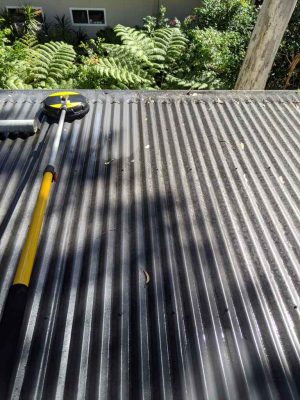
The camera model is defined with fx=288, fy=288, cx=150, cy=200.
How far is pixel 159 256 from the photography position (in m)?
1.88

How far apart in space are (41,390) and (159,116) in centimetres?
254

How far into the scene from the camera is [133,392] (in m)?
1.34

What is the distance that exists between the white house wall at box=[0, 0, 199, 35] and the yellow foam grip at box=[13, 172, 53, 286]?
10716mm

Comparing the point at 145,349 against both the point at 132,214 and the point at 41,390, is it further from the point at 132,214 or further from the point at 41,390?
the point at 132,214

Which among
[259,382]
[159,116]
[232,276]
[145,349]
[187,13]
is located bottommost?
[259,382]

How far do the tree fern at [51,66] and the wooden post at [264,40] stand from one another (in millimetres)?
3768

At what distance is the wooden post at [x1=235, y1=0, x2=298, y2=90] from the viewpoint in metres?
4.38

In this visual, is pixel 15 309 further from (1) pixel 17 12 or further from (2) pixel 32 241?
(1) pixel 17 12

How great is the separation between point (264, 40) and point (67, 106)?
367 centimetres

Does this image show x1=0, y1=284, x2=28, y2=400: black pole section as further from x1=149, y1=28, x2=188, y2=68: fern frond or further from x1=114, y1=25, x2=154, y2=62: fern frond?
x1=149, y1=28, x2=188, y2=68: fern frond

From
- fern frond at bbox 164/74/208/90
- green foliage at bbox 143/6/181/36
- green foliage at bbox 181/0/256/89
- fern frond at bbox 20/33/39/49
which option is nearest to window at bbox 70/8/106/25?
green foliage at bbox 143/6/181/36

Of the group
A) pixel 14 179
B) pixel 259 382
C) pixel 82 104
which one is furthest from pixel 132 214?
pixel 82 104

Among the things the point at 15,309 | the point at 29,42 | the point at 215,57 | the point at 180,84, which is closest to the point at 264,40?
the point at 180,84

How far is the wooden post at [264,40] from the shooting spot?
14.4 feet
